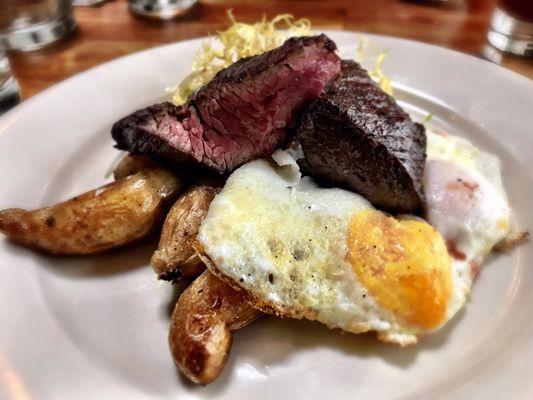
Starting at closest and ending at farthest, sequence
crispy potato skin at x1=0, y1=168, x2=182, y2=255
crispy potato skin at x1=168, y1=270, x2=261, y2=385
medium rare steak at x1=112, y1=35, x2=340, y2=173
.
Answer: crispy potato skin at x1=168, y1=270, x2=261, y2=385 < crispy potato skin at x1=0, y1=168, x2=182, y2=255 < medium rare steak at x1=112, y1=35, x2=340, y2=173

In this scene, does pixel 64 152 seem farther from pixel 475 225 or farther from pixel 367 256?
pixel 475 225

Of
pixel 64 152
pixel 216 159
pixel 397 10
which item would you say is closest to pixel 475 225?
pixel 216 159

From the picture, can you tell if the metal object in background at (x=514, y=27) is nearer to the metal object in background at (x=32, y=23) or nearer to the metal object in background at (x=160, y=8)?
the metal object in background at (x=160, y=8)

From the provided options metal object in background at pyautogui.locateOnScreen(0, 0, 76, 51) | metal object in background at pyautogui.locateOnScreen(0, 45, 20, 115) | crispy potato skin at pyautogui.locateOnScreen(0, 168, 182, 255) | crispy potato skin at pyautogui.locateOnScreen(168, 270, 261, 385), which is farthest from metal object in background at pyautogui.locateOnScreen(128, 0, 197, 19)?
crispy potato skin at pyautogui.locateOnScreen(168, 270, 261, 385)

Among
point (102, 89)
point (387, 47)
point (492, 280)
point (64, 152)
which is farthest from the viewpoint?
point (387, 47)

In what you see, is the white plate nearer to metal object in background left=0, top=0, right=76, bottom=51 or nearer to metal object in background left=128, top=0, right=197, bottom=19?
metal object in background left=0, top=0, right=76, bottom=51

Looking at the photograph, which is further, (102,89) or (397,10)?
(397,10)

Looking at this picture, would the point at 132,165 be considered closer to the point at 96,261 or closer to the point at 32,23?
the point at 96,261

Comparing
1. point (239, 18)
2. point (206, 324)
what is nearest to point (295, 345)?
point (206, 324)
